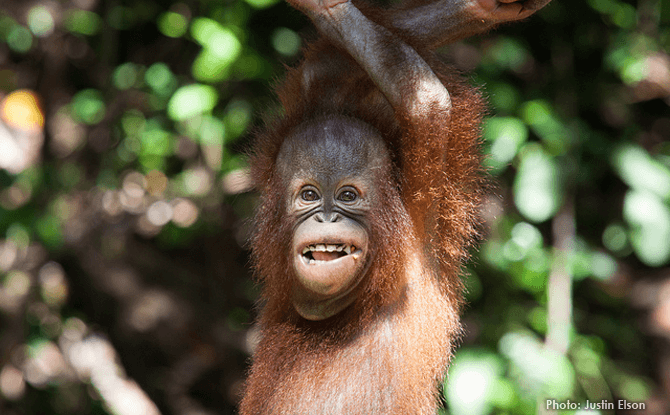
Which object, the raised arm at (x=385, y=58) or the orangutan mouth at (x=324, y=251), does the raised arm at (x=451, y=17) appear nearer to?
the raised arm at (x=385, y=58)

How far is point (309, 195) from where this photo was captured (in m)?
1.58

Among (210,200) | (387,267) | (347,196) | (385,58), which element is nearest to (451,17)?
(385,58)

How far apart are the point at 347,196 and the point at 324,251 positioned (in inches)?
6.2

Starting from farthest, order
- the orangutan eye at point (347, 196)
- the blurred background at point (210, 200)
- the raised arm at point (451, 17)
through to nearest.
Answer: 1. the blurred background at point (210, 200)
2. the orangutan eye at point (347, 196)
3. the raised arm at point (451, 17)

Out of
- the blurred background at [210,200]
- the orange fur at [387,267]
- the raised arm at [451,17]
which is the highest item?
the raised arm at [451,17]

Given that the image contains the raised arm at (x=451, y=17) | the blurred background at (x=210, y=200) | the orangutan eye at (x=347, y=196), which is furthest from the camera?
the blurred background at (x=210, y=200)

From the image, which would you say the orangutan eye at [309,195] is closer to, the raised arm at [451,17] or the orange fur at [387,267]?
the orange fur at [387,267]

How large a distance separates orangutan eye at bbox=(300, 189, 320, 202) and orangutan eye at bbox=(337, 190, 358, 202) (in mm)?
60

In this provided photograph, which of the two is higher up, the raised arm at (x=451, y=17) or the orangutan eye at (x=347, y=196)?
the raised arm at (x=451, y=17)

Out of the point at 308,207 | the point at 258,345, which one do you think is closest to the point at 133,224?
the point at 258,345

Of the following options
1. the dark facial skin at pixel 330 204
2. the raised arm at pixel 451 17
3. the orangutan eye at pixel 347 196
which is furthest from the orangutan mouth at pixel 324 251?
the raised arm at pixel 451 17

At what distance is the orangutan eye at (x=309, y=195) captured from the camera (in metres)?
1.57

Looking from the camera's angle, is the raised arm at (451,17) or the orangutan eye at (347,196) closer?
the raised arm at (451,17)

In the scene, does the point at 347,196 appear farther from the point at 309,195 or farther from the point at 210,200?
the point at 210,200
